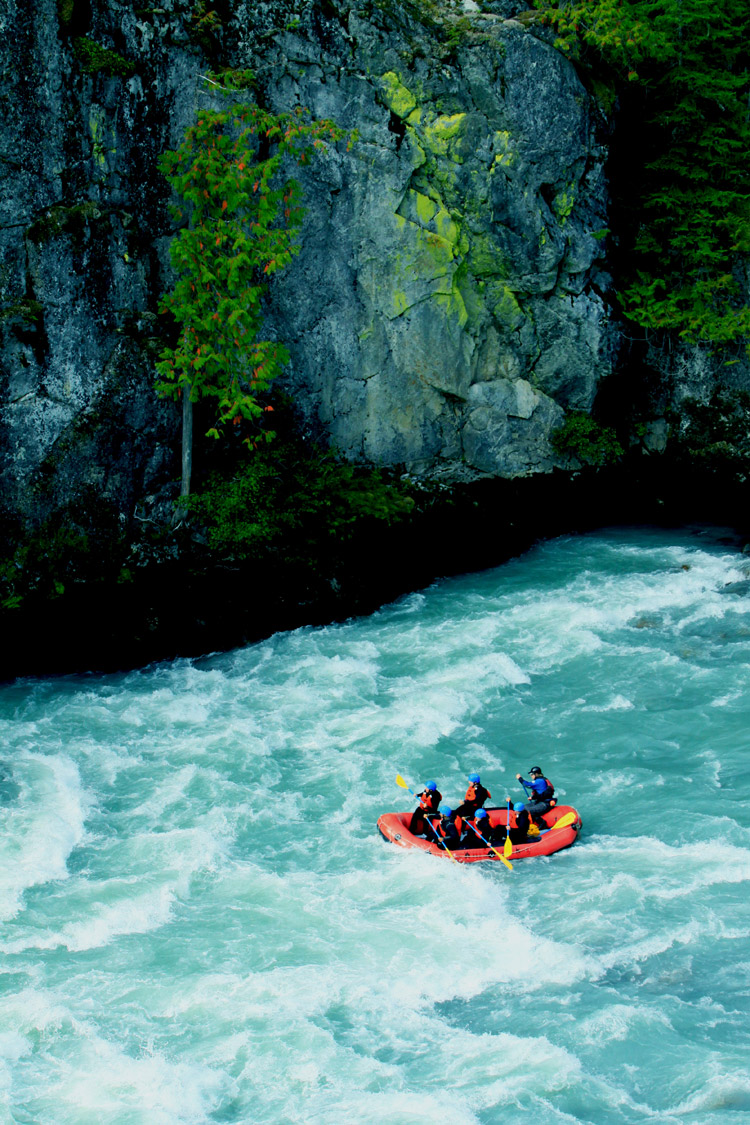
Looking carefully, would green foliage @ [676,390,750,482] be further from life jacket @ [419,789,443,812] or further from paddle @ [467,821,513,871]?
paddle @ [467,821,513,871]

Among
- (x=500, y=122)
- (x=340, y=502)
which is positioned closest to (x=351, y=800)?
(x=340, y=502)

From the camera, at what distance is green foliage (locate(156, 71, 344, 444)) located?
14617 millimetres

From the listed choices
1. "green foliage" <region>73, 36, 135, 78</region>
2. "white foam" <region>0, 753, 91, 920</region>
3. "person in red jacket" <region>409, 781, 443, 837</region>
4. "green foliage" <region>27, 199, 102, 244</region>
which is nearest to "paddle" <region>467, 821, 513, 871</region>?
"person in red jacket" <region>409, 781, 443, 837</region>

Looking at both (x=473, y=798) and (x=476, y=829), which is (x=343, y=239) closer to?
(x=473, y=798)

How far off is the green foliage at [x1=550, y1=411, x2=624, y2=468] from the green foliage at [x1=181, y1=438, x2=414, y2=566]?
406 centimetres

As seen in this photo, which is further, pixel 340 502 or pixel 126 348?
pixel 340 502

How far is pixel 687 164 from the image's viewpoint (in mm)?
19703

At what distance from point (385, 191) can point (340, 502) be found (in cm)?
562

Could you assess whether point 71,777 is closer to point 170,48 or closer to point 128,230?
point 128,230

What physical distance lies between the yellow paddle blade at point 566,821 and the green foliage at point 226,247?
776cm

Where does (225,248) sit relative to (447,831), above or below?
above

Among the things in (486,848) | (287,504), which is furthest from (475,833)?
(287,504)

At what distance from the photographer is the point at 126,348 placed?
50.2ft

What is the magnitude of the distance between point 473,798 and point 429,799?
51 centimetres
